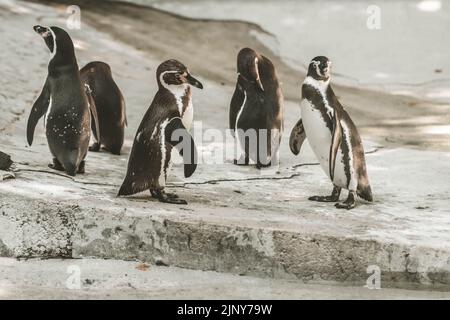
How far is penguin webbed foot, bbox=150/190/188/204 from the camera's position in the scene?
16.5 feet

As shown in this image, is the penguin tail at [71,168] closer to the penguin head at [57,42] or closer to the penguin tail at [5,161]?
the penguin tail at [5,161]

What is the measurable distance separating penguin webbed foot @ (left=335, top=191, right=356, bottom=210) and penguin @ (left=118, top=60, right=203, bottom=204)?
2.67 feet

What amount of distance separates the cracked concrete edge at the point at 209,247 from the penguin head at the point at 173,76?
2.53 ft

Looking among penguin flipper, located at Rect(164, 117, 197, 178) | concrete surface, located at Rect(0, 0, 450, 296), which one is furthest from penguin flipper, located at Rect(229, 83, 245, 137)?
penguin flipper, located at Rect(164, 117, 197, 178)

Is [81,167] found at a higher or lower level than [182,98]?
lower

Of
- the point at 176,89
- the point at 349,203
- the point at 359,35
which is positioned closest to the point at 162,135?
the point at 176,89

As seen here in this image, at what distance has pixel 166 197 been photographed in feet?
16.6

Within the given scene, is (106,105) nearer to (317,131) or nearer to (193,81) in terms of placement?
(193,81)

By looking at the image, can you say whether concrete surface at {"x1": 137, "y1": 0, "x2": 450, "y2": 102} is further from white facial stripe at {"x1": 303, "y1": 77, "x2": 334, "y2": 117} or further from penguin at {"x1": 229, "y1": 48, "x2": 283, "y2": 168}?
white facial stripe at {"x1": 303, "y1": 77, "x2": 334, "y2": 117}

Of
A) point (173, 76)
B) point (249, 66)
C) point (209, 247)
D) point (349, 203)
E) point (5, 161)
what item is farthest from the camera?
point (249, 66)

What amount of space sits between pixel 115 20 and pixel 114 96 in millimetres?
4031

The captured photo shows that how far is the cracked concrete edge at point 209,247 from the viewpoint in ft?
14.8

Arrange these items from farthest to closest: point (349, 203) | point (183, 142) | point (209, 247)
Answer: point (349, 203) → point (183, 142) → point (209, 247)

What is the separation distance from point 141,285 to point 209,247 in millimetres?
370
